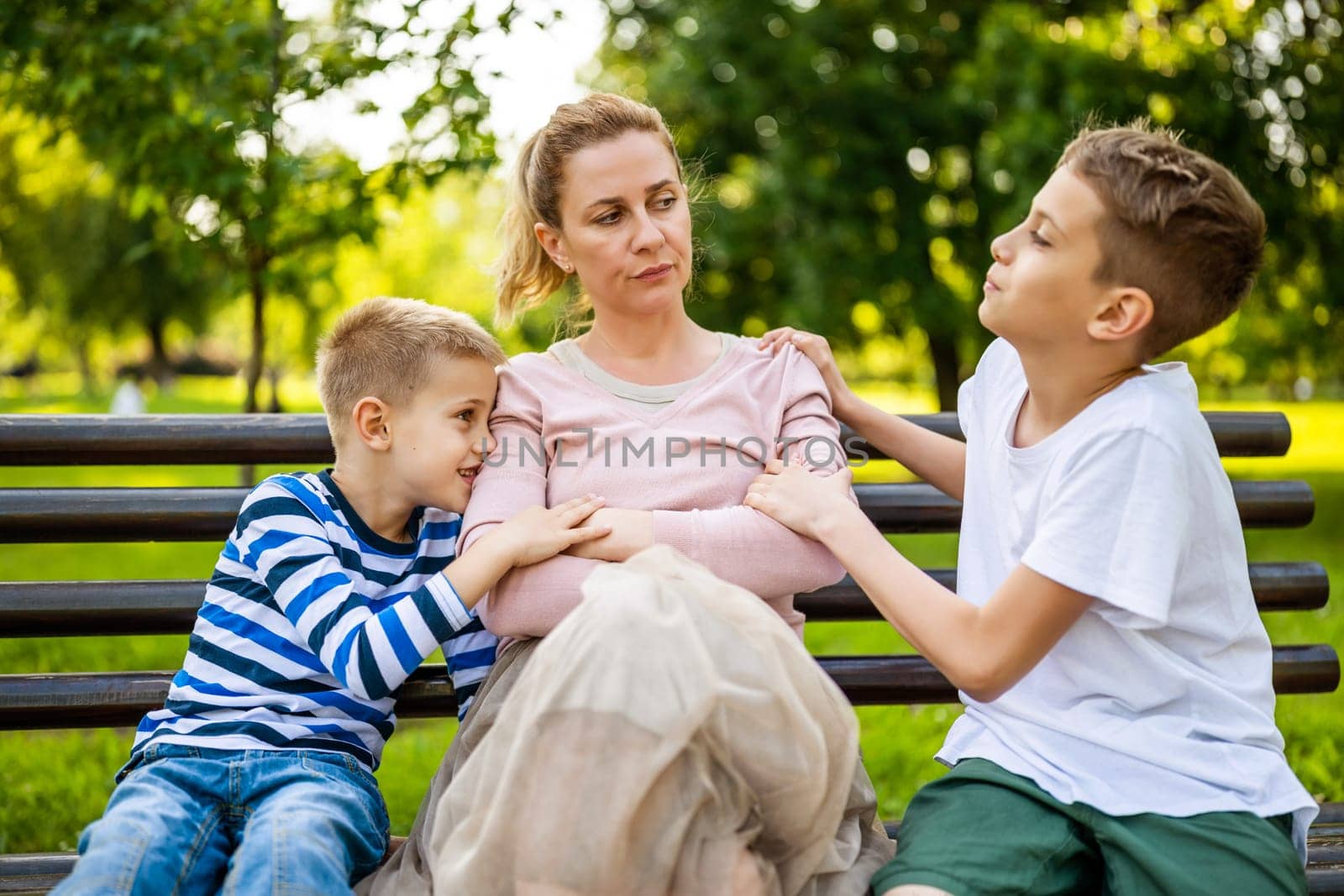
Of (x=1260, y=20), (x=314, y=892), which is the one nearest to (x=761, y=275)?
(x=1260, y=20)

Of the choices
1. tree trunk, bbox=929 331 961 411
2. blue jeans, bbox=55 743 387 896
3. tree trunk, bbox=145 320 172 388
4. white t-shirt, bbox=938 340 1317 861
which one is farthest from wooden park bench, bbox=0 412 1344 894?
tree trunk, bbox=145 320 172 388

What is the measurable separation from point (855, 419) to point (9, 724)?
2114 mm

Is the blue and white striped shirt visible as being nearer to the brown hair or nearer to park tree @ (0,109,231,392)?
the brown hair

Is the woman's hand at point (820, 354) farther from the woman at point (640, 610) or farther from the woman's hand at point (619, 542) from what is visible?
the woman's hand at point (619, 542)

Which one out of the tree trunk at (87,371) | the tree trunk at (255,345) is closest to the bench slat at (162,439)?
the tree trunk at (255,345)

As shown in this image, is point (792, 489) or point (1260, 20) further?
point (1260, 20)

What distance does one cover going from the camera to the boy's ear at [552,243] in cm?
275

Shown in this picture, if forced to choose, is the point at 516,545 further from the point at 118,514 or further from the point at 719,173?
the point at 719,173

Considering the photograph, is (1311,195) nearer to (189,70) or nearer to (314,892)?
(189,70)

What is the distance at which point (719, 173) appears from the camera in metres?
13.5

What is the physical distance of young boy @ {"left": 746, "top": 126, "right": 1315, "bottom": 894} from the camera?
6.82 feet

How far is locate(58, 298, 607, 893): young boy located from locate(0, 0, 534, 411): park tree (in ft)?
7.09

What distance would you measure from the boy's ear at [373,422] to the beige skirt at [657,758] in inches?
31.0

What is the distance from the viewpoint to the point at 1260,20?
1150cm
